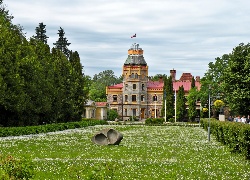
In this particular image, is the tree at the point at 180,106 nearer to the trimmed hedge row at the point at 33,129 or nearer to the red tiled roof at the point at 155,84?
the red tiled roof at the point at 155,84

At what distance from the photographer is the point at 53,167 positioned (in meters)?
17.0

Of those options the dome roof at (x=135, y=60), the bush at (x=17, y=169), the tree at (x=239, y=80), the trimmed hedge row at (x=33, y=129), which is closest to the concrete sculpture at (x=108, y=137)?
the trimmed hedge row at (x=33, y=129)

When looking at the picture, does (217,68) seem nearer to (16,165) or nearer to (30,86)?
(30,86)

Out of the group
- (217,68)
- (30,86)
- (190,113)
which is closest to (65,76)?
(30,86)

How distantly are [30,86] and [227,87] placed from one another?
65.0 ft

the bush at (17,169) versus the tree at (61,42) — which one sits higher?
the tree at (61,42)

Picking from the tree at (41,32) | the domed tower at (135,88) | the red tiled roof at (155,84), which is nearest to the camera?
the tree at (41,32)

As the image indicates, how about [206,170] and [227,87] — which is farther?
[227,87]

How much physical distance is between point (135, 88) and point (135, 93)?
1.11m

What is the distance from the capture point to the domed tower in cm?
10731

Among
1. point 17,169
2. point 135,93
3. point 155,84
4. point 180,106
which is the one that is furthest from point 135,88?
point 17,169

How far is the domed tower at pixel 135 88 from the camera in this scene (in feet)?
352

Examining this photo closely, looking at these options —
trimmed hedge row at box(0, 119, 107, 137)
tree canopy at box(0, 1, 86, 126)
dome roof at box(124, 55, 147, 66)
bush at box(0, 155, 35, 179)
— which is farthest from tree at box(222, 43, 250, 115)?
dome roof at box(124, 55, 147, 66)

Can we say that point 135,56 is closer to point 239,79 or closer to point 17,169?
point 239,79
